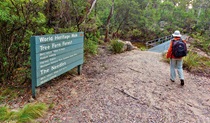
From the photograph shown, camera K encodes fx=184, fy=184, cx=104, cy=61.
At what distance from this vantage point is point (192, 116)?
11.5 ft

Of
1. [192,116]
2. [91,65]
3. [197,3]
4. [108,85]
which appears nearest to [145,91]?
[108,85]

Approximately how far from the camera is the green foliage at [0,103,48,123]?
111 inches

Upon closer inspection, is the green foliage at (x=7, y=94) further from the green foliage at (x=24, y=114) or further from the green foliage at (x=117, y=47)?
the green foliage at (x=117, y=47)

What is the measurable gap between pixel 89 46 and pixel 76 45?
2595 mm

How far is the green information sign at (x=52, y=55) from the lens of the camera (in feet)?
11.0

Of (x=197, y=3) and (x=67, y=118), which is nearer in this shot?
(x=67, y=118)

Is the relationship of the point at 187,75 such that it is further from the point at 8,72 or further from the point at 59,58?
the point at 8,72

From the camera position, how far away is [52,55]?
12.5 ft

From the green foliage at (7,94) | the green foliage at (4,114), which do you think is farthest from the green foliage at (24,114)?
the green foliage at (7,94)

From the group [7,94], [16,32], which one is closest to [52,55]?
[16,32]

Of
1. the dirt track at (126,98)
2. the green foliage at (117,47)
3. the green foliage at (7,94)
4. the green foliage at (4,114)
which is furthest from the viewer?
the green foliage at (117,47)

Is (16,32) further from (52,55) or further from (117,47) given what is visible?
(117,47)

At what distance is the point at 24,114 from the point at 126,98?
205 cm

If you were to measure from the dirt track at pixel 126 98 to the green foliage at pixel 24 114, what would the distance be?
13 cm
